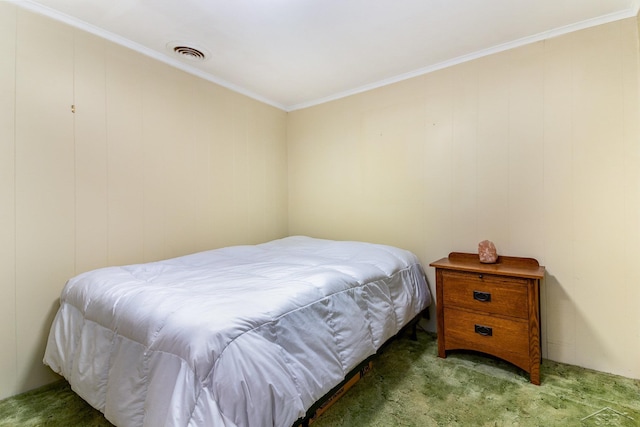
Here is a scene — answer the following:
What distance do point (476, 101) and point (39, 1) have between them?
9.88 feet

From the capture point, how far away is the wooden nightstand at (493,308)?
6.10ft

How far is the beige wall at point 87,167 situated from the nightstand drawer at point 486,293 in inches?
78.7

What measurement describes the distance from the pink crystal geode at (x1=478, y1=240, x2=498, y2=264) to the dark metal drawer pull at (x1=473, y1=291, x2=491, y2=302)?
0.97 ft

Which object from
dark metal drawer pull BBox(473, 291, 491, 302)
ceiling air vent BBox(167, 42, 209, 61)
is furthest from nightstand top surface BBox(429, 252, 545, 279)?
ceiling air vent BBox(167, 42, 209, 61)

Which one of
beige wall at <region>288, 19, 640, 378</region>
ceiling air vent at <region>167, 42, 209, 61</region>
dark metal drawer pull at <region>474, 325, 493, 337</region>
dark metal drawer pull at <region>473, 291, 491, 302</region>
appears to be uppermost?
ceiling air vent at <region>167, 42, 209, 61</region>

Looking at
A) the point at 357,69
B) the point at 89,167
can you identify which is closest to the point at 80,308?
the point at 89,167

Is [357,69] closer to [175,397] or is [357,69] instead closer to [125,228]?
[125,228]

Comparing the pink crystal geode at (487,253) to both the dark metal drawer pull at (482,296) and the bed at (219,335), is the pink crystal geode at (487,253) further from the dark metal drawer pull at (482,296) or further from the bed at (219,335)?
the bed at (219,335)

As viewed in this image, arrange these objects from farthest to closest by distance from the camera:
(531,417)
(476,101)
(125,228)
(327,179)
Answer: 1. (327,179)
2. (476,101)
3. (125,228)
4. (531,417)

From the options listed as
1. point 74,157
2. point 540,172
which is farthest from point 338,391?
point 74,157

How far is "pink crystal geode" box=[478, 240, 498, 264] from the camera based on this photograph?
2.22 metres

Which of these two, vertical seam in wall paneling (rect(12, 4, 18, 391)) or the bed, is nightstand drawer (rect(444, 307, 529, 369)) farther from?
vertical seam in wall paneling (rect(12, 4, 18, 391))

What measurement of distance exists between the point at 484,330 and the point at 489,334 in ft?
0.12

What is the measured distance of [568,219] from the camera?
6.86 ft
